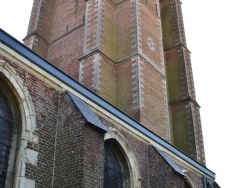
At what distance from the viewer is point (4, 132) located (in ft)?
25.1

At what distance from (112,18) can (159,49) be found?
10.2ft

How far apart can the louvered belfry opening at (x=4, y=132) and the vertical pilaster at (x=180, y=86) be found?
11.7 m

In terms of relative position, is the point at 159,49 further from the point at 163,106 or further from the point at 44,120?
the point at 44,120

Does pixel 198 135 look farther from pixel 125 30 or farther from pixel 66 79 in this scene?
pixel 66 79

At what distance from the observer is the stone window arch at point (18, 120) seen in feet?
24.6

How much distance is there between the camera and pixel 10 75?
7.94 m

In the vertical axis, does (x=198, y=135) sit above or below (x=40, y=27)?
below

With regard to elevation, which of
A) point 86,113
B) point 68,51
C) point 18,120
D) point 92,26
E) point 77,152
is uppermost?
point 92,26

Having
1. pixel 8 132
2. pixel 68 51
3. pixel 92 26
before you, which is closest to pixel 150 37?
pixel 92 26

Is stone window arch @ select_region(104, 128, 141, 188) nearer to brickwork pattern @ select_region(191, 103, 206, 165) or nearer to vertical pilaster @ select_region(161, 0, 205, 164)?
vertical pilaster @ select_region(161, 0, 205, 164)

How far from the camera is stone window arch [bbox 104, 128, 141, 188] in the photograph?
1036 centimetres

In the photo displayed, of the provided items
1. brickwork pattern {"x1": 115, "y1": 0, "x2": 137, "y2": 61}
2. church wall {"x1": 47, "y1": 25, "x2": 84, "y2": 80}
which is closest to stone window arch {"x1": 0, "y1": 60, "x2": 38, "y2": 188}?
church wall {"x1": 47, "y1": 25, "x2": 84, "y2": 80}

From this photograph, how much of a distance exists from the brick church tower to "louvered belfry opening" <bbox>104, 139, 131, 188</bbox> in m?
4.14

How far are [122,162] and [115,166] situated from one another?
30 cm
